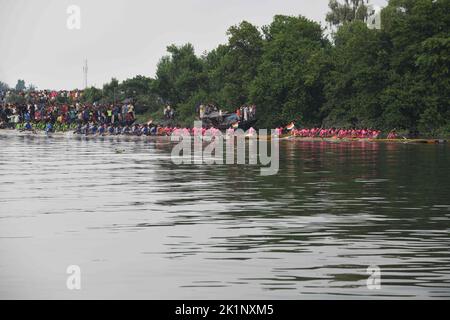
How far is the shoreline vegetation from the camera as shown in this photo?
325ft

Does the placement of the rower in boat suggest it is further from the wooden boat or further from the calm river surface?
the calm river surface

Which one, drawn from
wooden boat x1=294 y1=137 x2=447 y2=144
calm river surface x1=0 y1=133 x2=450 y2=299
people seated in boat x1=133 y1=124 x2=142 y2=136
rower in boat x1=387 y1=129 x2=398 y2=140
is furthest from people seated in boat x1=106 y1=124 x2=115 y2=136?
calm river surface x1=0 y1=133 x2=450 y2=299

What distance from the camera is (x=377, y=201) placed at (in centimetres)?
3234

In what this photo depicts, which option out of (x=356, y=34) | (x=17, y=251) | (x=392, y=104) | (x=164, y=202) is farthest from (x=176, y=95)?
(x=17, y=251)

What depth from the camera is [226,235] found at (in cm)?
2430

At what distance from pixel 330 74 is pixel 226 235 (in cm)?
9570

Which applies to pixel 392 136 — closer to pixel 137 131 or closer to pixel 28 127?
pixel 137 131

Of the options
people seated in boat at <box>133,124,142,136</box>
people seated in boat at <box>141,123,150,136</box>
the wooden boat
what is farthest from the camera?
people seated in boat at <box>133,124,142,136</box>

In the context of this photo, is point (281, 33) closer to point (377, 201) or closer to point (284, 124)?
point (284, 124)

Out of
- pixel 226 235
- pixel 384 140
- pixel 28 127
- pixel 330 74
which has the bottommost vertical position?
pixel 384 140

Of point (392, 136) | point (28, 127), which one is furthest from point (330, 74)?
point (28, 127)

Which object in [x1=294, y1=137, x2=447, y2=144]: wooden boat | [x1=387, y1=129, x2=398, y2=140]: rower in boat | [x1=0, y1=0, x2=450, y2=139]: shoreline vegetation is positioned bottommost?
[x1=294, y1=137, x2=447, y2=144]: wooden boat

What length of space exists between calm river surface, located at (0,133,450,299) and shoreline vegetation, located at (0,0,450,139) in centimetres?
5493

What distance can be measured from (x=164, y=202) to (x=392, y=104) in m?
69.7
